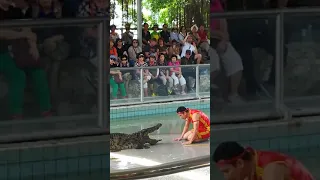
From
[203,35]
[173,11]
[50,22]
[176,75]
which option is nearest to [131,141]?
[176,75]

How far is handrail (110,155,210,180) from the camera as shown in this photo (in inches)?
192

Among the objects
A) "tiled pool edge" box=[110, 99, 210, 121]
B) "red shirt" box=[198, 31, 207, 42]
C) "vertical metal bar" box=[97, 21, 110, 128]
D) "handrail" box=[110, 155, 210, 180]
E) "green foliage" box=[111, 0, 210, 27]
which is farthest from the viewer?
"green foliage" box=[111, 0, 210, 27]

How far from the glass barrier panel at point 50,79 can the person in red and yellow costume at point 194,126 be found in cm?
477

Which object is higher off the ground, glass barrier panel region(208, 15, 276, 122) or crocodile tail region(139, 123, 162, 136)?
glass barrier panel region(208, 15, 276, 122)

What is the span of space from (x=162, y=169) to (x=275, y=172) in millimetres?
2763

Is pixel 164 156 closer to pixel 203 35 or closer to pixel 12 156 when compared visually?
pixel 12 156

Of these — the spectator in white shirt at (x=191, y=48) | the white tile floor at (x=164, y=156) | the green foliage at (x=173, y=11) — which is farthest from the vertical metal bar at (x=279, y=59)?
the green foliage at (x=173, y=11)

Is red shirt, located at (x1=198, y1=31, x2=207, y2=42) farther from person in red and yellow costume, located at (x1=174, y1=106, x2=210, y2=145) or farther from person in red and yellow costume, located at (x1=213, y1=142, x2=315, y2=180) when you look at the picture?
person in red and yellow costume, located at (x1=213, y1=142, x2=315, y2=180)

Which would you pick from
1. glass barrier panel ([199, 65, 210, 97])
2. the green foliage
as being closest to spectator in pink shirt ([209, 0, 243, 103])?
glass barrier panel ([199, 65, 210, 97])

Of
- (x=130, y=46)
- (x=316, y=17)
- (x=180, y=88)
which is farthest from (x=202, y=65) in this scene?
(x=316, y=17)

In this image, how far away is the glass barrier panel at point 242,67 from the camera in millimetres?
2455

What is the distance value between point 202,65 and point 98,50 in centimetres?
627

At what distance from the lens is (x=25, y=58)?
7.07 ft

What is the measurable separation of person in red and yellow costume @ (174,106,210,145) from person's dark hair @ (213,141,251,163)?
4.46 meters
